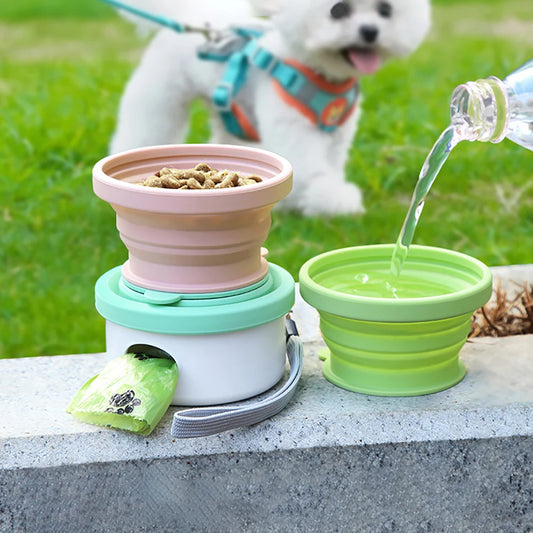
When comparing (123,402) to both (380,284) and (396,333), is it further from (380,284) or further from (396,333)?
(380,284)

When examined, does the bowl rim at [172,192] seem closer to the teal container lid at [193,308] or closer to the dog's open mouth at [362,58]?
the teal container lid at [193,308]

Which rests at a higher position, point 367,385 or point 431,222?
point 367,385

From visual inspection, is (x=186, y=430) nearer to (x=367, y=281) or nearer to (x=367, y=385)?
(x=367, y=385)

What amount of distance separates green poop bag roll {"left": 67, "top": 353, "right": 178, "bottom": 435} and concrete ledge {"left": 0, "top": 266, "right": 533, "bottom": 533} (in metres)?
0.02

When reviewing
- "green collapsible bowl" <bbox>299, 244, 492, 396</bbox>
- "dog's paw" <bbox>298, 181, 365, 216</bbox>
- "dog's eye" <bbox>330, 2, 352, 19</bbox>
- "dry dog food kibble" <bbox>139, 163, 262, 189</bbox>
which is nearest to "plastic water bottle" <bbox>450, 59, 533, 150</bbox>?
"green collapsible bowl" <bbox>299, 244, 492, 396</bbox>

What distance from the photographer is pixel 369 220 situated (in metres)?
2.70

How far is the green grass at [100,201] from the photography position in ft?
7.59

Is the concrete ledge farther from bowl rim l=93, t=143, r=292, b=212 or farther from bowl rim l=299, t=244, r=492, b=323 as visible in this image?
bowl rim l=93, t=143, r=292, b=212

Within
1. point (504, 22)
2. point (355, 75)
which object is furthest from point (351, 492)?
point (504, 22)

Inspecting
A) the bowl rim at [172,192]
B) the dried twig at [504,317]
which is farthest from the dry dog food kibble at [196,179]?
the dried twig at [504,317]

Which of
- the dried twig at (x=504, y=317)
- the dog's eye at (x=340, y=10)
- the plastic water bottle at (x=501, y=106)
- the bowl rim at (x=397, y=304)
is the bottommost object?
the dried twig at (x=504, y=317)

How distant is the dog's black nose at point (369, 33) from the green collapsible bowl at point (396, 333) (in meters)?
1.25

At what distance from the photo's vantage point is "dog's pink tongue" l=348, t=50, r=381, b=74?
2600 millimetres

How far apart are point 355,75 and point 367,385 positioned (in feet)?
5.09
